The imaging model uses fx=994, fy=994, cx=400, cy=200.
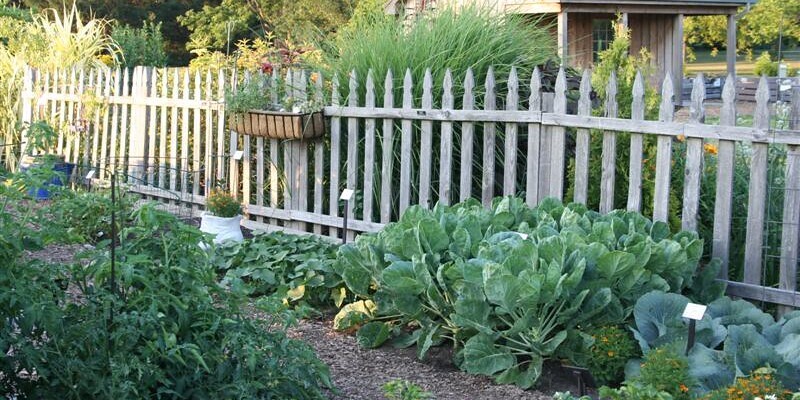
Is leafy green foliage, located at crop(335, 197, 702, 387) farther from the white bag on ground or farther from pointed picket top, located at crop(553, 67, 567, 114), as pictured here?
the white bag on ground

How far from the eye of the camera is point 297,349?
4168mm

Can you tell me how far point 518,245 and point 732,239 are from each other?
6.87 ft

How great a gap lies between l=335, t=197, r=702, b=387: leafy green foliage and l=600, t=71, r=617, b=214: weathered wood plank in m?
0.47

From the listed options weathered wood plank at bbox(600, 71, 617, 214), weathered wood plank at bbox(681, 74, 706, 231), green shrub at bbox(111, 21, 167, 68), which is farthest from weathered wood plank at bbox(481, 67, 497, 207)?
green shrub at bbox(111, 21, 167, 68)

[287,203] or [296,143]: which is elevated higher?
[296,143]

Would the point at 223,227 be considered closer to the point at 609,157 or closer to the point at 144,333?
the point at 609,157

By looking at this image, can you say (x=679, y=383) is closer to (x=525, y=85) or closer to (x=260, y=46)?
(x=525, y=85)

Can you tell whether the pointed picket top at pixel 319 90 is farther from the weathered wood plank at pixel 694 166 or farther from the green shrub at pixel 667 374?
the green shrub at pixel 667 374

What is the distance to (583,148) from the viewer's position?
6.32 meters

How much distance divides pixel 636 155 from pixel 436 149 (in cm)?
194

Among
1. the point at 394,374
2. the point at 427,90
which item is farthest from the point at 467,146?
the point at 394,374

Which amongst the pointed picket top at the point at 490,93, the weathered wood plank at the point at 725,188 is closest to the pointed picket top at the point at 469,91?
the pointed picket top at the point at 490,93

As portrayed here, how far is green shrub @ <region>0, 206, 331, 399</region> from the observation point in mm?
3496

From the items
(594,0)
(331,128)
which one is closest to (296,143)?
(331,128)
